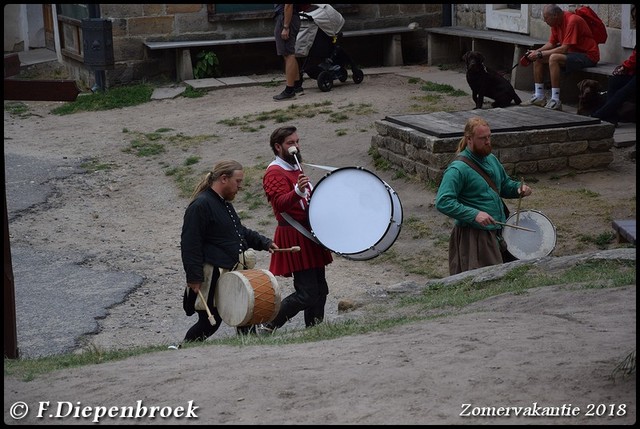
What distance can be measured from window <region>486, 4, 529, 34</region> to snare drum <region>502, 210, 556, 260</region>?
8877mm

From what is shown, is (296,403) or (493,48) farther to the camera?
(493,48)

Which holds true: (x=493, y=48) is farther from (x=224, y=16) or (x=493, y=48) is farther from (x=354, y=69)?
(x=224, y=16)

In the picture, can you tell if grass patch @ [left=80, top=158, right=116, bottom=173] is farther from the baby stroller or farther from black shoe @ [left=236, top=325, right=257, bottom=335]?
black shoe @ [left=236, top=325, right=257, bottom=335]

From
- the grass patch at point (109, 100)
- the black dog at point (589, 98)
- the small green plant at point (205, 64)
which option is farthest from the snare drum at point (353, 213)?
the small green plant at point (205, 64)

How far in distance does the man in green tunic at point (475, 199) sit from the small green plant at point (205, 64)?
1081cm

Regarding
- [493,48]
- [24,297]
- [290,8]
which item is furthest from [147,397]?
[493,48]

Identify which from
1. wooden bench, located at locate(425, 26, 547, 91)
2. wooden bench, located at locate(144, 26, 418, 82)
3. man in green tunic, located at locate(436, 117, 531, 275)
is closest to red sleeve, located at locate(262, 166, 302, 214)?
man in green tunic, located at locate(436, 117, 531, 275)

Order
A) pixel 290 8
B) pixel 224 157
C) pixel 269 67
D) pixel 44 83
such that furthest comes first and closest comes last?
pixel 269 67 → pixel 290 8 → pixel 224 157 → pixel 44 83

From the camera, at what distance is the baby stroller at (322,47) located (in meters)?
16.0

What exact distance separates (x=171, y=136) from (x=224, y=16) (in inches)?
165

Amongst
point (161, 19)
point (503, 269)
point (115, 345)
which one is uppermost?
point (161, 19)

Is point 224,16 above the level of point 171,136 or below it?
above

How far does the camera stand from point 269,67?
747 inches

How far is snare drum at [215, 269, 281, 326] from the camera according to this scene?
263 inches
